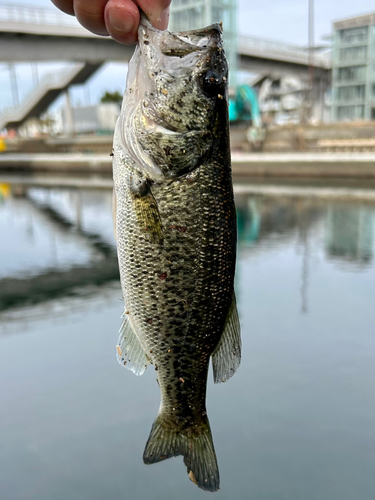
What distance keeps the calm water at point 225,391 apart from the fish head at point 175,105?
3.15 metres

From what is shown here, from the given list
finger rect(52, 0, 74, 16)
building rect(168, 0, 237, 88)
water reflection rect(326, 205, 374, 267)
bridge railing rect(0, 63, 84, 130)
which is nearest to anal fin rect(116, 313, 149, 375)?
finger rect(52, 0, 74, 16)

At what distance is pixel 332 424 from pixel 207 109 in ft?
12.7

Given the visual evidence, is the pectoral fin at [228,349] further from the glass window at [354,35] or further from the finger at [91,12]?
the glass window at [354,35]

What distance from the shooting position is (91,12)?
1.72 m

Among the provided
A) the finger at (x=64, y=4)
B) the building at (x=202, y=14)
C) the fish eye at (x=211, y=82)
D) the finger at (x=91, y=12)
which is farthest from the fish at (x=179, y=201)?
the building at (x=202, y=14)

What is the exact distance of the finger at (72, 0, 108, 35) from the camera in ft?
5.55

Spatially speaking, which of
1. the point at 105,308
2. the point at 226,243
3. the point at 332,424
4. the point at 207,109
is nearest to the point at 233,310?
the point at 226,243

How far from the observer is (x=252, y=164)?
23406mm

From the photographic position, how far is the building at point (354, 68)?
110ft

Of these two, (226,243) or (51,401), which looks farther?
(51,401)

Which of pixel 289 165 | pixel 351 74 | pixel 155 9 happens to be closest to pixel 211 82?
pixel 155 9

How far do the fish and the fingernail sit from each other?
10 cm

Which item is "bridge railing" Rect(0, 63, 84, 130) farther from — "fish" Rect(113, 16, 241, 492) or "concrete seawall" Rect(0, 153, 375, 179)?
"fish" Rect(113, 16, 241, 492)

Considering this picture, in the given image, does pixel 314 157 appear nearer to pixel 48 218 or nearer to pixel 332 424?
pixel 48 218
